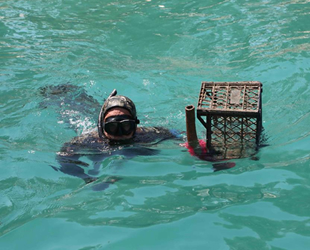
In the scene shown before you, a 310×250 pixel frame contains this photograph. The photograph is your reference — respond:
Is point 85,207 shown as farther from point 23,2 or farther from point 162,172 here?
point 23,2

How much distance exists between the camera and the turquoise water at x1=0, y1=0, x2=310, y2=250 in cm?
424

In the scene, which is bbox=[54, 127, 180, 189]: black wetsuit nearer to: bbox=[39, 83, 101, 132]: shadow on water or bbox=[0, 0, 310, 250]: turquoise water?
bbox=[0, 0, 310, 250]: turquoise water

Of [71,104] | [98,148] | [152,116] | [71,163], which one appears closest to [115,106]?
[98,148]

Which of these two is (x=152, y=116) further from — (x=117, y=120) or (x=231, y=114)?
(x=231, y=114)

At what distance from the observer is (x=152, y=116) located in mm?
7504

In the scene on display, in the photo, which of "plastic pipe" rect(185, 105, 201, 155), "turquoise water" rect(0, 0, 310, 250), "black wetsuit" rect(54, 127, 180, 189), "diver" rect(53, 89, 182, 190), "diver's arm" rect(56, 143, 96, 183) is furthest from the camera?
"diver" rect(53, 89, 182, 190)

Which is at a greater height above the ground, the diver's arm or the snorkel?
the snorkel

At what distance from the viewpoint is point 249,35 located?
30.7 ft

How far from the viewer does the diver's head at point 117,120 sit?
5.82 metres

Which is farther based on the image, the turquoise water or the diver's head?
the diver's head

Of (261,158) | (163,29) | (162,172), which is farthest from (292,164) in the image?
(163,29)

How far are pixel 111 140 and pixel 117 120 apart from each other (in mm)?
325

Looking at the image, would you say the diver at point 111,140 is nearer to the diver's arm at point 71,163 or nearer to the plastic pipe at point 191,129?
the diver's arm at point 71,163

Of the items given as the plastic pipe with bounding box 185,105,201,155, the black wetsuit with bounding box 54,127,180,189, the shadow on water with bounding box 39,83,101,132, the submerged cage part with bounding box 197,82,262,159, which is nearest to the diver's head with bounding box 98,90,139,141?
the black wetsuit with bounding box 54,127,180,189
